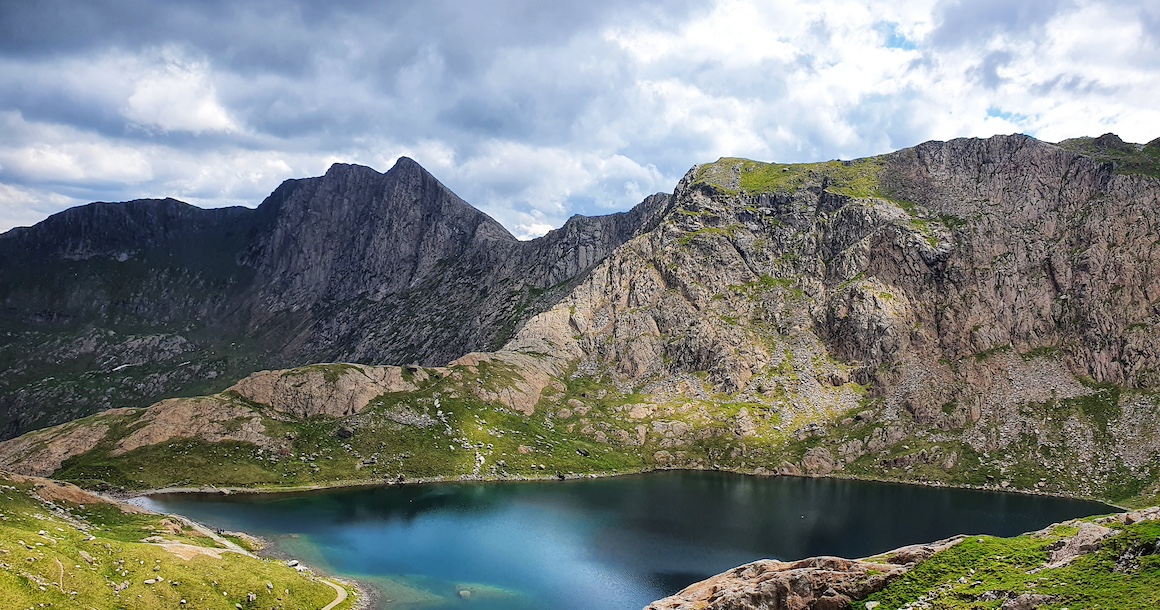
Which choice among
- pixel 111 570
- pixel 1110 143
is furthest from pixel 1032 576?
pixel 1110 143

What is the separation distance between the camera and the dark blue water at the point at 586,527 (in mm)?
78625

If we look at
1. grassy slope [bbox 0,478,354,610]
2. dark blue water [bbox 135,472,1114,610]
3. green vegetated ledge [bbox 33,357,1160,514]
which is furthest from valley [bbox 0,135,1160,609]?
grassy slope [bbox 0,478,354,610]

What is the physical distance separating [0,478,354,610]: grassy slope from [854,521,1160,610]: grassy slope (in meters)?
52.2

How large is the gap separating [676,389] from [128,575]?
137682 mm

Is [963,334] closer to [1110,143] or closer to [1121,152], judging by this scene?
[1121,152]

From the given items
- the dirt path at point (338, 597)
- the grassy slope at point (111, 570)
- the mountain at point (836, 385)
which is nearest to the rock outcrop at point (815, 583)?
the dirt path at point (338, 597)

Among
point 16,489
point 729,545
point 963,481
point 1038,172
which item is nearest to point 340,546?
point 16,489

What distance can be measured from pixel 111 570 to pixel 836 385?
155980 millimetres

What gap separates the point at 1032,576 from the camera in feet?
115

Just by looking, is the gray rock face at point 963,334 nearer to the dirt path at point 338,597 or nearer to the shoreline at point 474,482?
the shoreline at point 474,482

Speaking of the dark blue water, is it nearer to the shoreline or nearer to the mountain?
the shoreline

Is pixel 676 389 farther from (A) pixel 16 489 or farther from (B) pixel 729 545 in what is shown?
(A) pixel 16 489

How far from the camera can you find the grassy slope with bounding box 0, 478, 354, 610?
47500 millimetres

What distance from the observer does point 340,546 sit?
9238 centimetres
